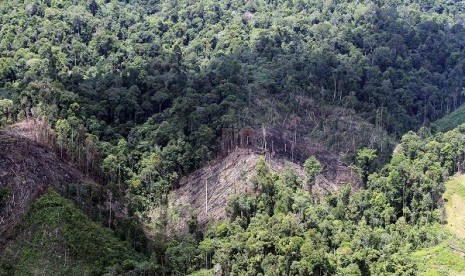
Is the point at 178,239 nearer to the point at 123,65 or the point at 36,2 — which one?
the point at 123,65

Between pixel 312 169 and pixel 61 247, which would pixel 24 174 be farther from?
A: pixel 312 169

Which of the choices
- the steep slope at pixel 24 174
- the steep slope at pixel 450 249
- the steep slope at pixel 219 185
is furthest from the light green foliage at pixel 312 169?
the steep slope at pixel 24 174

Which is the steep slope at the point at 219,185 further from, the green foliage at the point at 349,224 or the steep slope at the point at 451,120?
the steep slope at the point at 451,120

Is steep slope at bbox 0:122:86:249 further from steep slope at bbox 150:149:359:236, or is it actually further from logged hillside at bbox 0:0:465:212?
steep slope at bbox 150:149:359:236

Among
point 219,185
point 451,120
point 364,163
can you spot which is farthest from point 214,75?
point 451,120

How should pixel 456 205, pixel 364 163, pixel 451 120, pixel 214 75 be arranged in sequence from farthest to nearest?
pixel 451 120 → pixel 214 75 → pixel 364 163 → pixel 456 205

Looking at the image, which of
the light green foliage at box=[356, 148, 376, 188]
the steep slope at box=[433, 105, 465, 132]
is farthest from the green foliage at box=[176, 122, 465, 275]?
the steep slope at box=[433, 105, 465, 132]
